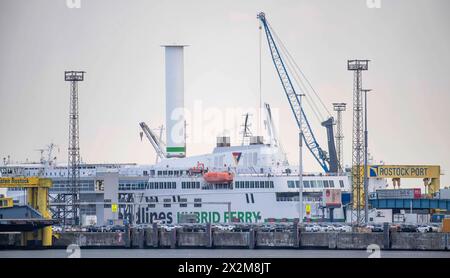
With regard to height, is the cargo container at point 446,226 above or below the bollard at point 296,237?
above

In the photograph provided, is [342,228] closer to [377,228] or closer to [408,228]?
[377,228]

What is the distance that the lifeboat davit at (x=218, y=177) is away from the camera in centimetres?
16888

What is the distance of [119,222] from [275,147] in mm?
24443

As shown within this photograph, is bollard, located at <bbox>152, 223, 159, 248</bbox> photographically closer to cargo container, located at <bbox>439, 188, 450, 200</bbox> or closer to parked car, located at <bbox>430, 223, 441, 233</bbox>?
parked car, located at <bbox>430, 223, 441, 233</bbox>

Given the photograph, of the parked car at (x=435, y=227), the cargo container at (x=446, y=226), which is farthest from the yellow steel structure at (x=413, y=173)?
the cargo container at (x=446, y=226)

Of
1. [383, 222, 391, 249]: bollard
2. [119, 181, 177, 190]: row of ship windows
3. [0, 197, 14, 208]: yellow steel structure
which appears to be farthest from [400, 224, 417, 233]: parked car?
[119, 181, 177, 190]: row of ship windows

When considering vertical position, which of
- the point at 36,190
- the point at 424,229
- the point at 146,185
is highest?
the point at 36,190

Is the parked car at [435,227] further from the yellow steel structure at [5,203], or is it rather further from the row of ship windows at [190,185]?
the row of ship windows at [190,185]

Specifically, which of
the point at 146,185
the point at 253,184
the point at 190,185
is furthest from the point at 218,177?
the point at 146,185

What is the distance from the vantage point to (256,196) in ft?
555

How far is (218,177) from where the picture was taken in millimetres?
168875
